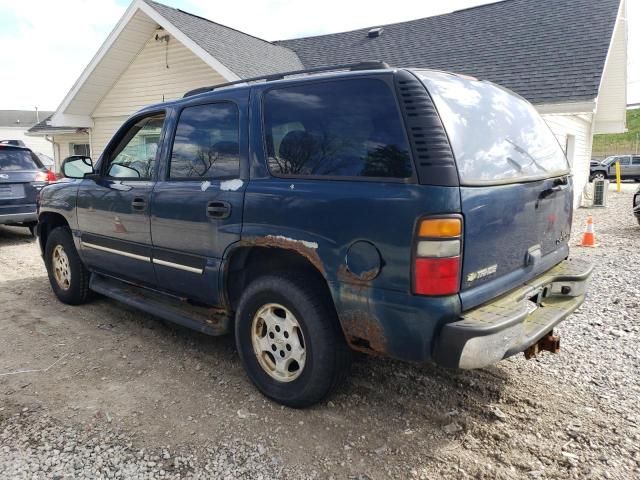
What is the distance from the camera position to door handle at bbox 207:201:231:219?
3.13m

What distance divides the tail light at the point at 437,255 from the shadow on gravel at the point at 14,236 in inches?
345

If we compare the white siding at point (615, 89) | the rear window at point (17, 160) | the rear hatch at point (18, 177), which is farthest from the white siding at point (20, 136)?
the white siding at point (615, 89)

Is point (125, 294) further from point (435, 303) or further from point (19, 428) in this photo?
point (435, 303)

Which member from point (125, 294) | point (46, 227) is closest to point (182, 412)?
point (125, 294)

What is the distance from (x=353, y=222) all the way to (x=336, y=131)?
0.56 m

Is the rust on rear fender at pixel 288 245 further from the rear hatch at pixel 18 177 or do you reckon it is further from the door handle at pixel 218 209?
the rear hatch at pixel 18 177

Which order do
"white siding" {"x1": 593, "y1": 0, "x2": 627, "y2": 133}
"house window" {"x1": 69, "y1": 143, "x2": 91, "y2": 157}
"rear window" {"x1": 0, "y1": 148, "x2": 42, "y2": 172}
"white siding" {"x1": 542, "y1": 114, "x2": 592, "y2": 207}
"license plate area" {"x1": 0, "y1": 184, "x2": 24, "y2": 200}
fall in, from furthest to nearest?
"house window" {"x1": 69, "y1": 143, "x2": 91, "y2": 157} → "white siding" {"x1": 593, "y1": 0, "x2": 627, "y2": 133} → "white siding" {"x1": 542, "y1": 114, "x2": 592, "y2": 207} → "rear window" {"x1": 0, "y1": 148, "x2": 42, "y2": 172} → "license plate area" {"x1": 0, "y1": 184, "x2": 24, "y2": 200}

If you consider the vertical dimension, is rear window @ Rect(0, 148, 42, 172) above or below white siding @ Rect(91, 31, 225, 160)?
below

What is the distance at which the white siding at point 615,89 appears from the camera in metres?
13.6

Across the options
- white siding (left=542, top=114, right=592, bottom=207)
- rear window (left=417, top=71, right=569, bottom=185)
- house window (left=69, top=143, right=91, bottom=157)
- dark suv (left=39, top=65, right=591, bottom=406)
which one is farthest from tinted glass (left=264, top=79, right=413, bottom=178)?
house window (left=69, top=143, right=91, bottom=157)

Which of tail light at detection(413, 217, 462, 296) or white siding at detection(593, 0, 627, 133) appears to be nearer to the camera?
tail light at detection(413, 217, 462, 296)

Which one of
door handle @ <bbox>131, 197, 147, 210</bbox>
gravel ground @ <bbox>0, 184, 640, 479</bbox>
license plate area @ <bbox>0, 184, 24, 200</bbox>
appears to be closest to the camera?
gravel ground @ <bbox>0, 184, 640, 479</bbox>

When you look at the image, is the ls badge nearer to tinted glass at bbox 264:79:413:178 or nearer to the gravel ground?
tinted glass at bbox 264:79:413:178

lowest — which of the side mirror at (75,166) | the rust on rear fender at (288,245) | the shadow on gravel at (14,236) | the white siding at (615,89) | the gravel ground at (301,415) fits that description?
the gravel ground at (301,415)
